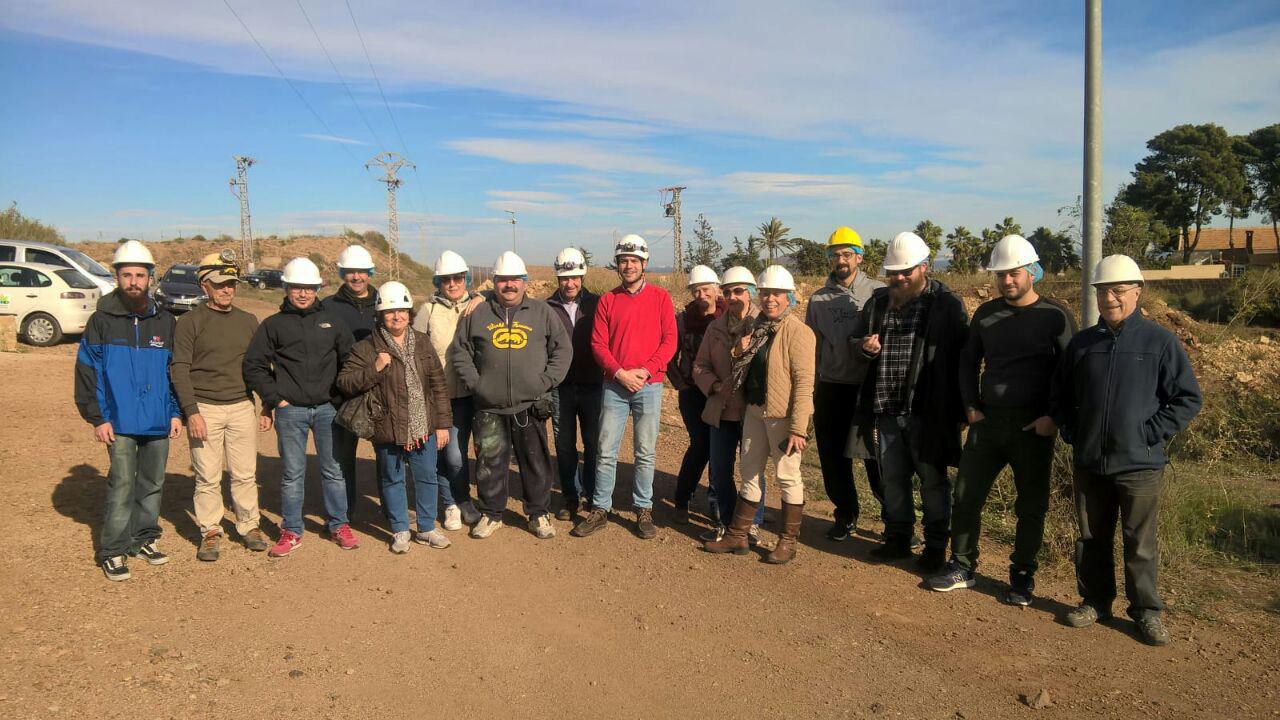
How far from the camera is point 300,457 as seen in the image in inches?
216

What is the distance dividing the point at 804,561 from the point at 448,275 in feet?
11.0

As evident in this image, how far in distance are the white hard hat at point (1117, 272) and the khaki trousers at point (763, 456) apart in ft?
6.51

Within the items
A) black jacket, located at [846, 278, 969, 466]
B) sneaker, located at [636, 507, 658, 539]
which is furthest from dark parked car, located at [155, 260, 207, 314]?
black jacket, located at [846, 278, 969, 466]

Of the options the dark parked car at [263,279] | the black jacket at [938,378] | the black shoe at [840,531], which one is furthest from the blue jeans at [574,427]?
the dark parked car at [263,279]

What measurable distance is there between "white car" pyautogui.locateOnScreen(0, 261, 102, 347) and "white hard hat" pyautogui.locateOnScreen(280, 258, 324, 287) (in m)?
12.2

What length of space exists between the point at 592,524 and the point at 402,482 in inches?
55.7

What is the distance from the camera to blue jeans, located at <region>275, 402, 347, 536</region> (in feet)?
17.7

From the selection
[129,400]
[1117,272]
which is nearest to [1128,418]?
[1117,272]

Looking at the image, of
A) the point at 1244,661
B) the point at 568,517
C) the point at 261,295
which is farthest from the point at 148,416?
the point at 261,295

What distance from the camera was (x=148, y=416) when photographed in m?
5.06

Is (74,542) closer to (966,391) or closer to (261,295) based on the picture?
(966,391)

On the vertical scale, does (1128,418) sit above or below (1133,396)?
below

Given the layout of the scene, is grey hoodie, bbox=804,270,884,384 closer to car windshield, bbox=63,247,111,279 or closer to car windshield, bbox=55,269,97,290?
car windshield, bbox=55,269,97,290

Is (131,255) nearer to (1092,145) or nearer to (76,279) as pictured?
(1092,145)
